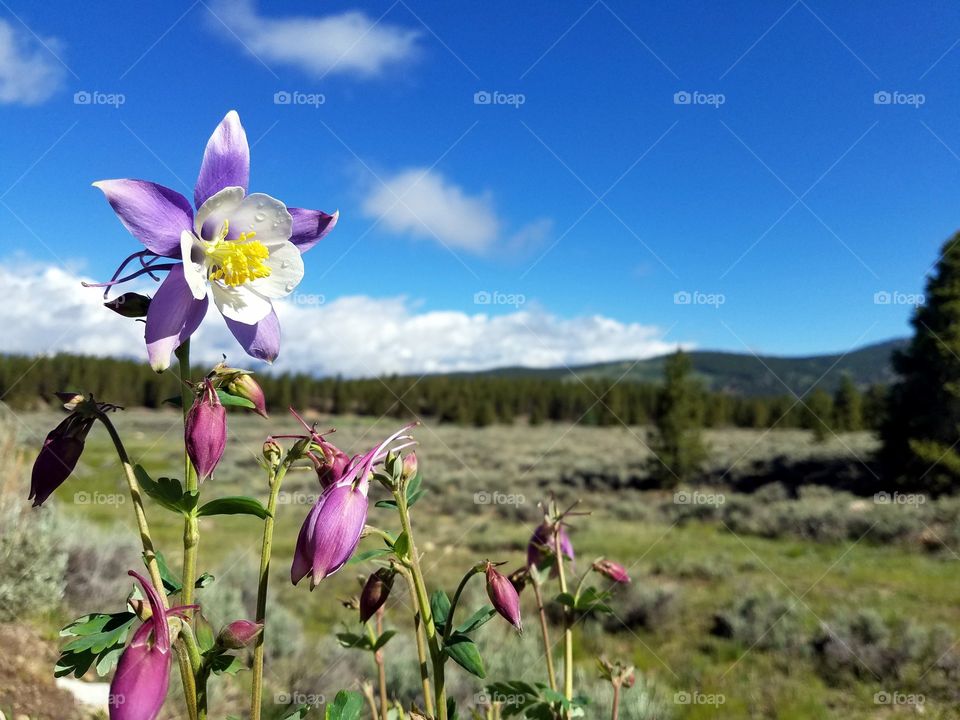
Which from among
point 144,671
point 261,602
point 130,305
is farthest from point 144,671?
point 130,305

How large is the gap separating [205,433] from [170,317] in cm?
24

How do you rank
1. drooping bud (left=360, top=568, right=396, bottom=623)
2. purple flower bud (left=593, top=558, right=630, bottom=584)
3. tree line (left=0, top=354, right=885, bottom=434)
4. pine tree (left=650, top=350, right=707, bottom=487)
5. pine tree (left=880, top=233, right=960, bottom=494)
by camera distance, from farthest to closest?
tree line (left=0, top=354, right=885, bottom=434) < pine tree (left=650, top=350, right=707, bottom=487) < pine tree (left=880, top=233, right=960, bottom=494) < purple flower bud (left=593, top=558, right=630, bottom=584) < drooping bud (left=360, top=568, right=396, bottom=623)

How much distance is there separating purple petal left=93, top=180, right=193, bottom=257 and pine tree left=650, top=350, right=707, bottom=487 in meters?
20.9

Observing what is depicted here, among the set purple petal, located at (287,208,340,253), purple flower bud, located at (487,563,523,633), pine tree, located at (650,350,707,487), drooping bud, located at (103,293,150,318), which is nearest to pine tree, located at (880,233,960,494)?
pine tree, located at (650,350,707,487)

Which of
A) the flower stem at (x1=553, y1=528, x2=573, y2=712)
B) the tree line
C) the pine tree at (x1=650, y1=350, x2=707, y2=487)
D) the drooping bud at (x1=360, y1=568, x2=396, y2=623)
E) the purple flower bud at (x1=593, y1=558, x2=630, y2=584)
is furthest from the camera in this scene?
the tree line

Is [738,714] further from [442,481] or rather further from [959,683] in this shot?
[442,481]

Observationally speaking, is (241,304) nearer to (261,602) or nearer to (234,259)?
(234,259)

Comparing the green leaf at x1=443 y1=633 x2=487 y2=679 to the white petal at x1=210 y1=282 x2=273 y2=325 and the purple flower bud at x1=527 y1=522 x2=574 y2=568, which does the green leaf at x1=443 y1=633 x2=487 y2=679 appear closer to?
the white petal at x1=210 y1=282 x2=273 y2=325

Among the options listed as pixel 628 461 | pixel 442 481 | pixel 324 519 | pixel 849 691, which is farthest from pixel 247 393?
pixel 628 461

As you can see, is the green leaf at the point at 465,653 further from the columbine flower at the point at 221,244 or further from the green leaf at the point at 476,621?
the columbine flower at the point at 221,244

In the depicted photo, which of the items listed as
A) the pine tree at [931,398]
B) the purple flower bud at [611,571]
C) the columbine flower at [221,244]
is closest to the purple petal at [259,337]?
the columbine flower at [221,244]

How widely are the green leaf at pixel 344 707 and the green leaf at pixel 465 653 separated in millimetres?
229

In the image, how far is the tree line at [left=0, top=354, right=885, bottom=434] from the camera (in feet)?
139

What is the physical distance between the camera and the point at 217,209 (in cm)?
135
